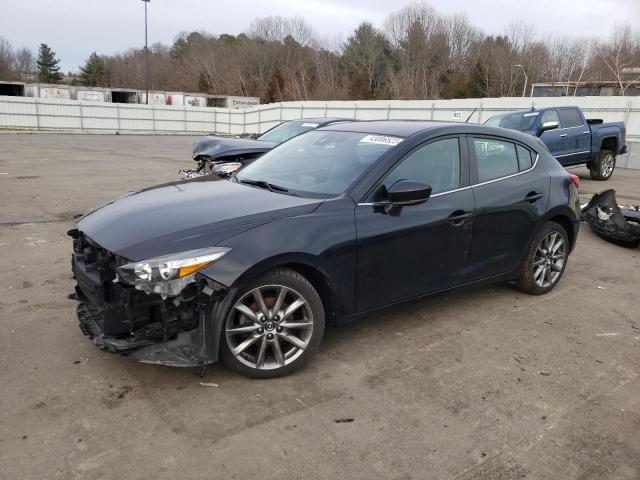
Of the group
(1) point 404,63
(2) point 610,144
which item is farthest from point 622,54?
(2) point 610,144

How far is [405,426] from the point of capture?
287cm

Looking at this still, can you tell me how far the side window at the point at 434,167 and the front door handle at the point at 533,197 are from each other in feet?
2.86

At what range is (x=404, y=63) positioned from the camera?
6644 cm

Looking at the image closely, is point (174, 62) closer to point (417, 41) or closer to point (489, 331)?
point (417, 41)

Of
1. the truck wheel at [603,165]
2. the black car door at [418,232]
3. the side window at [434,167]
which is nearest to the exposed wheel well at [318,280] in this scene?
the black car door at [418,232]

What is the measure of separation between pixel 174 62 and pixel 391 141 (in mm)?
107118

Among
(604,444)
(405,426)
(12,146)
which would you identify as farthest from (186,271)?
(12,146)

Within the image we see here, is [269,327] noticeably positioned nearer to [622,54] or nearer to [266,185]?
[266,185]

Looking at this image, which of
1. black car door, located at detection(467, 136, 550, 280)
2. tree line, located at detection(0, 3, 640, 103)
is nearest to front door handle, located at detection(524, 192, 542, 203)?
black car door, located at detection(467, 136, 550, 280)

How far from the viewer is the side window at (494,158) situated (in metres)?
4.34

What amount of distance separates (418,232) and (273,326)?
1283 millimetres

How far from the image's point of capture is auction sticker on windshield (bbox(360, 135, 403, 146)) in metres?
3.94

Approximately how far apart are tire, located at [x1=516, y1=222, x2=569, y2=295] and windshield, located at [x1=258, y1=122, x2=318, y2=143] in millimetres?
6326

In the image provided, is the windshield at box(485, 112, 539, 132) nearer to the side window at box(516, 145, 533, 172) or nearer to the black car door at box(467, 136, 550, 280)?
the side window at box(516, 145, 533, 172)
